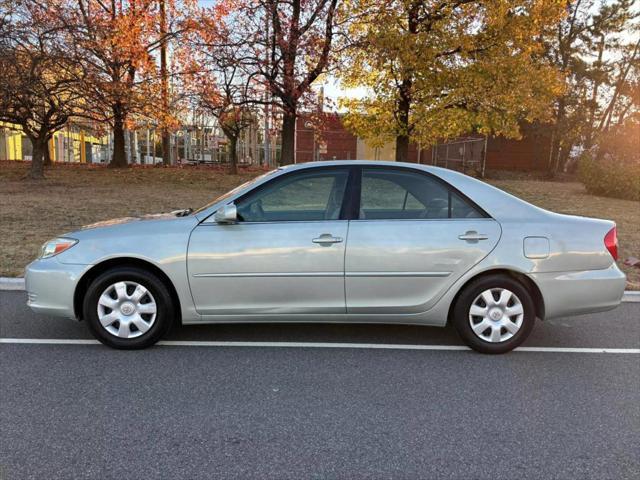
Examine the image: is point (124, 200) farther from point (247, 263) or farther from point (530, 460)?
point (530, 460)

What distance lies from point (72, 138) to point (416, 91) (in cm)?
3425

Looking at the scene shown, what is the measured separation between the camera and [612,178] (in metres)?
17.6

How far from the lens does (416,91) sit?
1677 cm

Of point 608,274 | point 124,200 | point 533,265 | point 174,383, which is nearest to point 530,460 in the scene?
point 533,265

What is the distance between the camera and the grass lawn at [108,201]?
8828 millimetres

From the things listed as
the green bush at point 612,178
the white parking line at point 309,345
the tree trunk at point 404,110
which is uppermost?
the tree trunk at point 404,110

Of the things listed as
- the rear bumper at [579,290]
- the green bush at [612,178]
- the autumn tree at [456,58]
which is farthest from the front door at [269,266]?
the green bush at [612,178]

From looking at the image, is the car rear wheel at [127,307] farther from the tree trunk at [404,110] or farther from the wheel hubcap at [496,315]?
the tree trunk at [404,110]

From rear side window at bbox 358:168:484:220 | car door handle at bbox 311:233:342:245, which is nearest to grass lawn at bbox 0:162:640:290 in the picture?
rear side window at bbox 358:168:484:220

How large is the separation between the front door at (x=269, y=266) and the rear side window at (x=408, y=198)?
0.31 metres

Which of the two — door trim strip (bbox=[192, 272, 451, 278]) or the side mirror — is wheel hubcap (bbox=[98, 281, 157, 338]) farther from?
the side mirror

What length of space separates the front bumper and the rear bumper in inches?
146

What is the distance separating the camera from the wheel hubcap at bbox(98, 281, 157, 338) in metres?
4.12

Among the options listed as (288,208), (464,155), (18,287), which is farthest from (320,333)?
(464,155)
